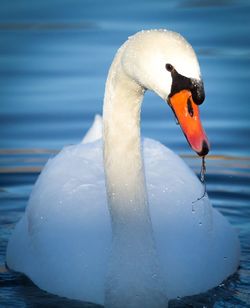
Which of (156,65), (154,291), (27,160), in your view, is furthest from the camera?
(27,160)

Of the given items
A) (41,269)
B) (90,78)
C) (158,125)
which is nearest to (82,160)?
(41,269)

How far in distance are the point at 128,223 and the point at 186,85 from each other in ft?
3.85

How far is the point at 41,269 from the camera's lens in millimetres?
6500

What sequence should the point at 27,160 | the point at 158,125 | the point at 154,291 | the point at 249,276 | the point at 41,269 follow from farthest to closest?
the point at 158,125 → the point at 27,160 → the point at 249,276 → the point at 41,269 → the point at 154,291

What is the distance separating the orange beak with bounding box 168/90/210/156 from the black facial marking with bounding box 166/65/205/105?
1.6 inches

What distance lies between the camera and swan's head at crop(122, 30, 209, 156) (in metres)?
5.18

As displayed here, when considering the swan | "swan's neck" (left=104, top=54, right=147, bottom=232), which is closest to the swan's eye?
the swan

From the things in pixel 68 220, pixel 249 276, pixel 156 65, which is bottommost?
pixel 249 276

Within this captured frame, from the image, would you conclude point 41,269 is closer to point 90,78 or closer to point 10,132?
point 10,132

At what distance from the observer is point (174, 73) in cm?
520

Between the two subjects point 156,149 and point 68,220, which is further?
point 156,149

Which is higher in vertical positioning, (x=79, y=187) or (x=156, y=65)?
(x=156, y=65)

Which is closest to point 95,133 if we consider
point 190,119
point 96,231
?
point 96,231

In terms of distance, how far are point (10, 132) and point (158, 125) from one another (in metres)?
1.39
